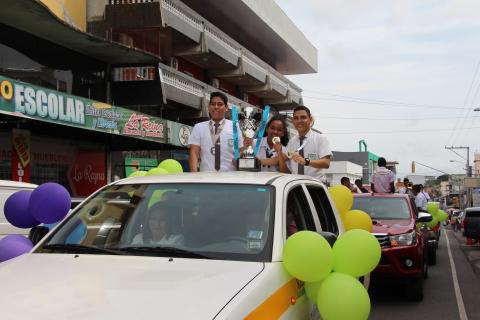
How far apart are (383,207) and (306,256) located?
667 centimetres

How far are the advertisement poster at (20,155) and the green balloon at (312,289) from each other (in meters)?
13.2

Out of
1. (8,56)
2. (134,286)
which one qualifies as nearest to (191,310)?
(134,286)

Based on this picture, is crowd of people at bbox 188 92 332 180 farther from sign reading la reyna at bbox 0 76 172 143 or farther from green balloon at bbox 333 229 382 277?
sign reading la reyna at bbox 0 76 172 143

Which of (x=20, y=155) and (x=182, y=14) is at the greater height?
(x=182, y=14)

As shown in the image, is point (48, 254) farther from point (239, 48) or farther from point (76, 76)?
point (239, 48)

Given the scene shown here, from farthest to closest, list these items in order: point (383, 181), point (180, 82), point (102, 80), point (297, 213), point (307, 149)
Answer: point (180, 82)
point (102, 80)
point (383, 181)
point (307, 149)
point (297, 213)

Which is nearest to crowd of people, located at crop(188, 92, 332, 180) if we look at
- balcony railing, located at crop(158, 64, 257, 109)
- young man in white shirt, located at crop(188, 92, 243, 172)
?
young man in white shirt, located at crop(188, 92, 243, 172)

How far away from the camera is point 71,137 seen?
1862 cm

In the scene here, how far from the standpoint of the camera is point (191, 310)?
2.40 m

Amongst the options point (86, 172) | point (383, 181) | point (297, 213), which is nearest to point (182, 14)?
point (86, 172)

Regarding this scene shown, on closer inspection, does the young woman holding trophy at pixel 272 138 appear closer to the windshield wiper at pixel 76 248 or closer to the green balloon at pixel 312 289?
the green balloon at pixel 312 289

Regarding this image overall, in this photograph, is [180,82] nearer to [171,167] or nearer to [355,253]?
[171,167]

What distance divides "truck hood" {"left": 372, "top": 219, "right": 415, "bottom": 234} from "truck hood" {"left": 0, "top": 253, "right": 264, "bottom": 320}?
17.8 ft

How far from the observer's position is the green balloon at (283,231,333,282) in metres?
3.09
